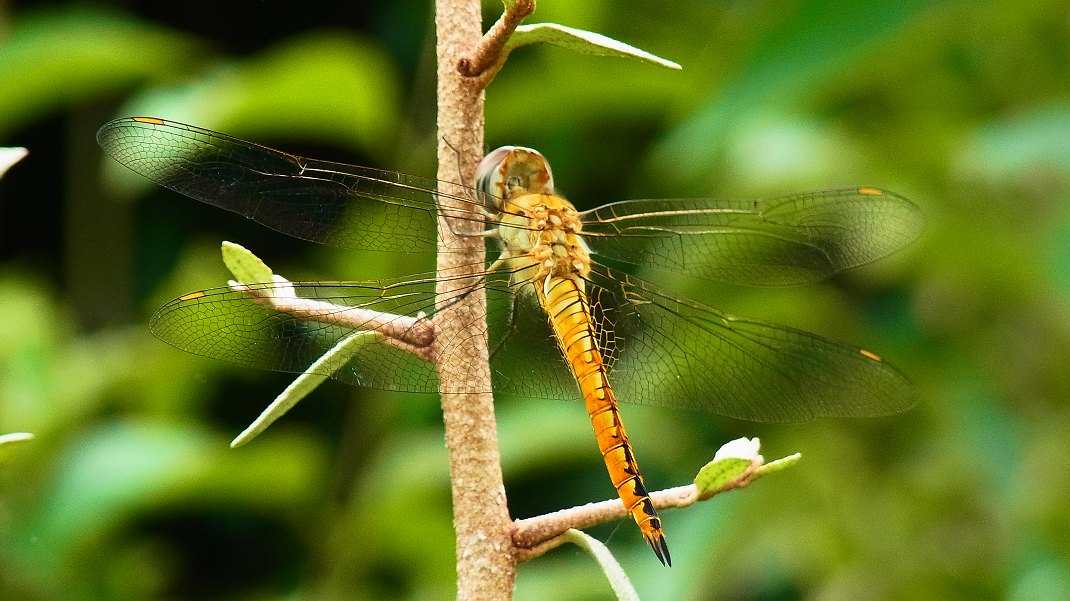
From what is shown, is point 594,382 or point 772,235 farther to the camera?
point 772,235

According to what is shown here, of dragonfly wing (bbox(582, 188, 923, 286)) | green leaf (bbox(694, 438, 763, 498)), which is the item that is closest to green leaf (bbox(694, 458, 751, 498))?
green leaf (bbox(694, 438, 763, 498))

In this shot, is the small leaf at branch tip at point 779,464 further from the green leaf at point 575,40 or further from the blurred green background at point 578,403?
the blurred green background at point 578,403

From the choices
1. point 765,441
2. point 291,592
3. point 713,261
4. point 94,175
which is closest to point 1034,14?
point 765,441

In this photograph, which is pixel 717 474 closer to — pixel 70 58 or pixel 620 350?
pixel 620 350

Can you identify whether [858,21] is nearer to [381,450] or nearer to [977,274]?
[977,274]

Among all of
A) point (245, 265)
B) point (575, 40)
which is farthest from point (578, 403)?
point (575, 40)

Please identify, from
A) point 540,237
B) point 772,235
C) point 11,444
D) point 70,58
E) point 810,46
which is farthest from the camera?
point 70,58

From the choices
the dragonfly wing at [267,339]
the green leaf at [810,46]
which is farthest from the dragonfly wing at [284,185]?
the green leaf at [810,46]

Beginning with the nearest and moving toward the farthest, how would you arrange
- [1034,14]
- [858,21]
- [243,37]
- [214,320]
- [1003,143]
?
1. [214,320]
2. [858,21]
3. [1003,143]
4. [1034,14]
5. [243,37]
